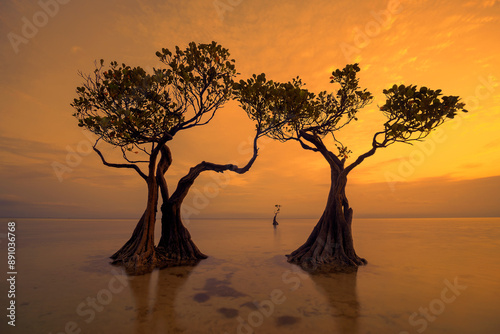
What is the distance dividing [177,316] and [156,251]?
8.97m

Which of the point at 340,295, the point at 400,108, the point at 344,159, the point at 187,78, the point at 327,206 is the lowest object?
the point at 340,295

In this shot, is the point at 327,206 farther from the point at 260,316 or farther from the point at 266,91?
the point at 260,316

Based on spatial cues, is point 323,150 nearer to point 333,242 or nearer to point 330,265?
point 333,242

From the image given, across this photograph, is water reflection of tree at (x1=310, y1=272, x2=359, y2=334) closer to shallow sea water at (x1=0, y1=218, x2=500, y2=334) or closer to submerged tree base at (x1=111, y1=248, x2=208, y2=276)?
shallow sea water at (x1=0, y1=218, x2=500, y2=334)

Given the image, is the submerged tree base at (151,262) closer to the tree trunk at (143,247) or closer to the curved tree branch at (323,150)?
the tree trunk at (143,247)

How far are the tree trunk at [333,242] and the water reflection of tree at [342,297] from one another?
1287 mm

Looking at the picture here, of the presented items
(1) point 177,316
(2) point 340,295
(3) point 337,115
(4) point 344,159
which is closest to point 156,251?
(1) point 177,316

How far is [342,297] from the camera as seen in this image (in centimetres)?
1032

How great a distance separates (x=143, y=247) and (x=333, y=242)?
11.7 m

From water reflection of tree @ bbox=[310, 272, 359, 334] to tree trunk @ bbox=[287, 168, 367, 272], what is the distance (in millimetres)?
1287

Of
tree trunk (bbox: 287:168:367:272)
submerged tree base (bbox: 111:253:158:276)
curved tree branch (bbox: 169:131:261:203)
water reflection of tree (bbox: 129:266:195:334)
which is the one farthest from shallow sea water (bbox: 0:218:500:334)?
curved tree branch (bbox: 169:131:261:203)

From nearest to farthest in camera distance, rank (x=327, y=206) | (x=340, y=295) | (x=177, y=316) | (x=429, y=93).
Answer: (x=177, y=316), (x=340, y=295), (x=429, y=93), (x=327, y=206)

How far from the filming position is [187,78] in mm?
14836

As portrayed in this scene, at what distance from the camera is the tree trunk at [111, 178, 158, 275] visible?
1443 cm
